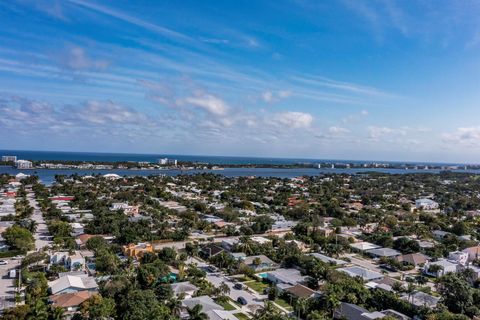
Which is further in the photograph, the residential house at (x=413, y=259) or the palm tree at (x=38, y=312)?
the residential house at (x=413, y=259)

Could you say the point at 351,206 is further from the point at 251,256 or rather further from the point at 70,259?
the point at 70,259

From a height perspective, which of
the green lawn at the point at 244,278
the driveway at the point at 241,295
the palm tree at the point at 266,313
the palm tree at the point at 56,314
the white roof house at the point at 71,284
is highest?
the palm tree at the point at 56,314

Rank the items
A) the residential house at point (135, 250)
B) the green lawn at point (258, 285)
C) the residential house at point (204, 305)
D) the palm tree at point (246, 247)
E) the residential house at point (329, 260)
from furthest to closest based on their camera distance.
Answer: the palm tree at point (246, 247), the residential house at point (135, 250), the residential house at point (329, 260), the green lawn at point (258, 285), the residential house at point (204, 305)

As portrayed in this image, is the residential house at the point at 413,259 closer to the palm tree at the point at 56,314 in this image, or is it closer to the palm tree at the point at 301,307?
the palm tree at the point at 301,307

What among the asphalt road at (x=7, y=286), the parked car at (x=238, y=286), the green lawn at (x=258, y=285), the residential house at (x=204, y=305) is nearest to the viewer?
the residential house at (x=204, y=305)

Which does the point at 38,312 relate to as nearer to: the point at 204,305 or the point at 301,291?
the point at 204,305

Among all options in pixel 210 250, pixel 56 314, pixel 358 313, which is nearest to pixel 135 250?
pixel 210 250

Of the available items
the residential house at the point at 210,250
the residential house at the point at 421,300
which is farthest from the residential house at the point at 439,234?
the residential house at the point at 210,250

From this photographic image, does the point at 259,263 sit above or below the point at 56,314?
below
